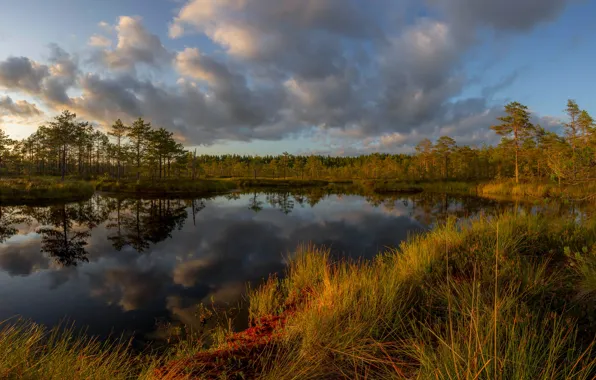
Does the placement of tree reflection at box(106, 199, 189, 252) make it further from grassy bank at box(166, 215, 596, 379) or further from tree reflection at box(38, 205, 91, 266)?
grassy bank at box(166, 215, 596, 379)

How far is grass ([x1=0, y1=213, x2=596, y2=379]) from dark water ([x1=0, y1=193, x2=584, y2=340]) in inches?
71.4

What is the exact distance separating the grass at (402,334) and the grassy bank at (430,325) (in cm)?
2

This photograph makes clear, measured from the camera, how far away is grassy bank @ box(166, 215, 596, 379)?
272cm

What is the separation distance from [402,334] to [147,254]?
40.9ft

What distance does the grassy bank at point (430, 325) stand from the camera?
272 centimetres

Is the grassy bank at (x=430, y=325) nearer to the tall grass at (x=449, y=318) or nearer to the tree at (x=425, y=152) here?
the tall grass at (x=449, y=318)

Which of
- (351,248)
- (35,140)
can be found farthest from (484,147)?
(35,140)

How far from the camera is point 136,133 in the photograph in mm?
49000

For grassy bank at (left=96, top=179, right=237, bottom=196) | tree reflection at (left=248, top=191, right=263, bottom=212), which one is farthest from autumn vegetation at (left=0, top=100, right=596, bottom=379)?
grassy bank at (left=96, top=179, right=237, bottom=196)

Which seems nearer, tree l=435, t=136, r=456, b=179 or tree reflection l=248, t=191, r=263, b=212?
tree reflection l=248, t=191, r=263, b=212

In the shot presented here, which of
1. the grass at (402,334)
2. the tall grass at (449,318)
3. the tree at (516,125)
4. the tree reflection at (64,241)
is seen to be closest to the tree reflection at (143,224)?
the tree reflection at (64,241)

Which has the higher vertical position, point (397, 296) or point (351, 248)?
point (397, 296)

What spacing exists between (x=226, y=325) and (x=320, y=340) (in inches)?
135

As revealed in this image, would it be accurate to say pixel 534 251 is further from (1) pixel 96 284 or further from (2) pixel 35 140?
(2) pixel 35 140
